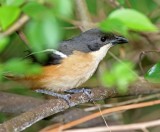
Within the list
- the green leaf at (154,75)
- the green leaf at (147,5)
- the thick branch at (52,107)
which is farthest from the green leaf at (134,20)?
the green leaf at (147,5)

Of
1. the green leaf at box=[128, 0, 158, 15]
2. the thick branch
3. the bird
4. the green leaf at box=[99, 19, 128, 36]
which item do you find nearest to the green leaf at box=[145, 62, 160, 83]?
the thick branch

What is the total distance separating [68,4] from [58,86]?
Answer: 6.69 feet

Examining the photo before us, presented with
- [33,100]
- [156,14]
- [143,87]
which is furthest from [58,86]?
[156,14]

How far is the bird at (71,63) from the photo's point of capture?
10.4 feet

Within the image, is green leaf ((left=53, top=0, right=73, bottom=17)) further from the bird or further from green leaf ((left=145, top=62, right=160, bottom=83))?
the bird

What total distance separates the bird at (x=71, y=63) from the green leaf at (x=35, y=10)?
1.68 meters

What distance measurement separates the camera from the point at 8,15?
51.1 inches

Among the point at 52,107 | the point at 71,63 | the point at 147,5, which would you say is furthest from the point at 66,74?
the point at 147,5

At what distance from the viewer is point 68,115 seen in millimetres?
3309

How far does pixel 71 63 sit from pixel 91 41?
365 millimetres

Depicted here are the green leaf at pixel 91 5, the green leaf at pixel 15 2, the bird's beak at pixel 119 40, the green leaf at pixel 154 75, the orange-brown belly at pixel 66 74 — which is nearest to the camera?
the green leaf at pixel 15 2

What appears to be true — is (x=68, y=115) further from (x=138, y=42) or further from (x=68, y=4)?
(x=68, y=4)

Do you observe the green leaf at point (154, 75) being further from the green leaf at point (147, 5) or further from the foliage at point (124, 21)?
the foliage at point (124, 21)

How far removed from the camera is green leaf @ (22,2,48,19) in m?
1.28
